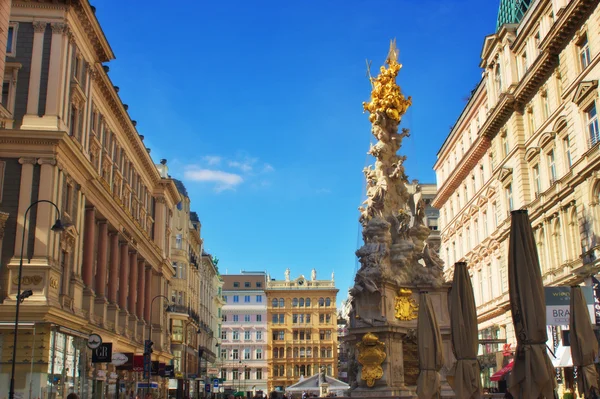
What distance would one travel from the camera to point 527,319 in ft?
47.6

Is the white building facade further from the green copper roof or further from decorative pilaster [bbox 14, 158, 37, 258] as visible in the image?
decorative pilaster [bbox 14, 158, 37, 258]

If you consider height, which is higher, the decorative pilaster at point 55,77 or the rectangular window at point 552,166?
the decorative pilaster at point 55,77

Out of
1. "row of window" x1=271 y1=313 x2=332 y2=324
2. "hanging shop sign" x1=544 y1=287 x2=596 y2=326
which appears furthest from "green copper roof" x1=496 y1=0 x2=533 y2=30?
"row of window" x1=271 y1=313 x2=332 y2=324

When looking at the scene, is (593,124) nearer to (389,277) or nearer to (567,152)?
(567,152)

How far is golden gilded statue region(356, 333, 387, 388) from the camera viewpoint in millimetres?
26141

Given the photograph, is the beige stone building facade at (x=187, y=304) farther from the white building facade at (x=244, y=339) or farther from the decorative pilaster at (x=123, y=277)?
the white building facade at (x=244, y=339)

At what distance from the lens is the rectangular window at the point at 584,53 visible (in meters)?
35.7

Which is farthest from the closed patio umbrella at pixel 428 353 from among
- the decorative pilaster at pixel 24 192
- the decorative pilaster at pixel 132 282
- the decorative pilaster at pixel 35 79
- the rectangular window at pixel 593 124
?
the decorative pilaster at pixel 132 282

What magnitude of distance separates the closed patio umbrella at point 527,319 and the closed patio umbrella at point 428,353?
18.4 feet

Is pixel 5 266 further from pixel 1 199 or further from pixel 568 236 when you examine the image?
pixel 568 236

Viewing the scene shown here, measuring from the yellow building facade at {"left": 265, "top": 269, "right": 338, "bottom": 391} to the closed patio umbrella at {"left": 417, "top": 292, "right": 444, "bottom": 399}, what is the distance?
107501 millimetres

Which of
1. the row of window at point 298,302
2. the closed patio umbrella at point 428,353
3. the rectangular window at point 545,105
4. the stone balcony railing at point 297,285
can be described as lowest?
the closed patio umbrella at point 428,353

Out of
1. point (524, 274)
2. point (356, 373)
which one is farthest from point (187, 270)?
point (524, 274)

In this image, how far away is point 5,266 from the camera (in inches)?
1329
